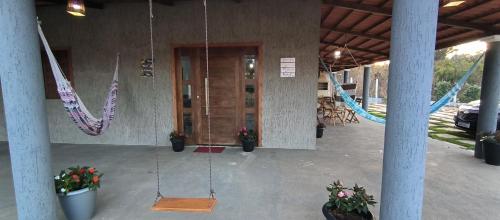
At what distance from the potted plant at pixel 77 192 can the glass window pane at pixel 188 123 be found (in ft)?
8.31

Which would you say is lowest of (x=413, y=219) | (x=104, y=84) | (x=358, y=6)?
(x=413, y=219)

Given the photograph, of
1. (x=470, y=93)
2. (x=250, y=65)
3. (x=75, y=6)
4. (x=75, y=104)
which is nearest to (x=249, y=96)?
(x=250, y=65)

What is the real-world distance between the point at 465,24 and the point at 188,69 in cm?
453

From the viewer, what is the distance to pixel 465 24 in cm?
394

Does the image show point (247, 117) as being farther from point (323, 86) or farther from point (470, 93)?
point (470, 93)

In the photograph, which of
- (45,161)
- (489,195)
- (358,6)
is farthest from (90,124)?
(489,195)

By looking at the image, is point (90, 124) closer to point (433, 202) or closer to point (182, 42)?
point (182, 42)

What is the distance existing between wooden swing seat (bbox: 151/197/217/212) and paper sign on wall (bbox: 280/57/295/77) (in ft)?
8.25

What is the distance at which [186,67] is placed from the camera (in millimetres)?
4602

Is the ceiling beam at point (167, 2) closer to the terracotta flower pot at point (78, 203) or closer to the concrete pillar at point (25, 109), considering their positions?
the concrete pillar at point (25, 109)

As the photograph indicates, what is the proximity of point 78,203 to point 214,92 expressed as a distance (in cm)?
276

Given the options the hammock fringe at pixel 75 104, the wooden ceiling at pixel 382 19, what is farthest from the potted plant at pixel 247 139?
the wooden ceiling at pixel 382 19

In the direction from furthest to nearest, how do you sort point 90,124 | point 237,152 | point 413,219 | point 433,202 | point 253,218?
1. point 237,152
2. point 90,124
3. point 433,202
4. point 253,218
5. point 413,219

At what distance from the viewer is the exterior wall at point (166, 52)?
425cm
